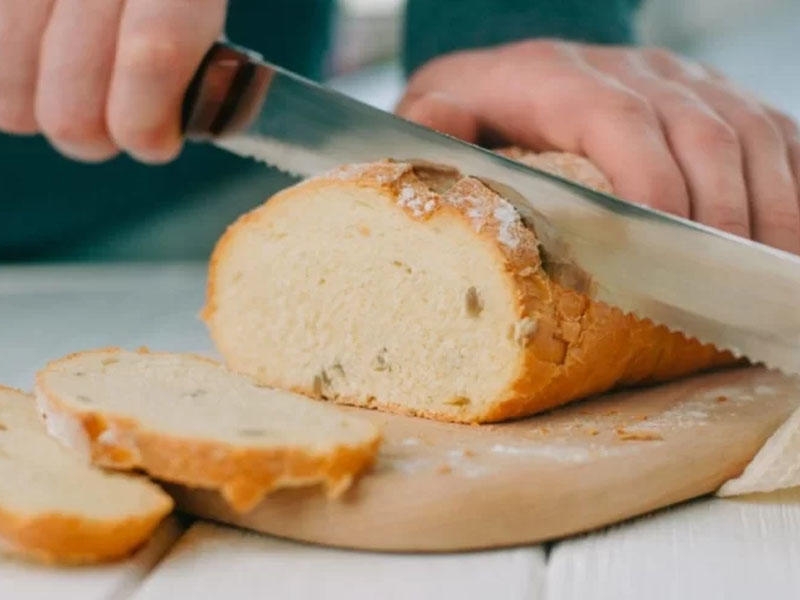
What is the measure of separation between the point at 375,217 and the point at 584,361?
0.39 meters

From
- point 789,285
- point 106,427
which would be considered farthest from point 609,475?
point 106,427

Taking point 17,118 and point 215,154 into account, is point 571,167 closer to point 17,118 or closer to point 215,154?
point 17,118

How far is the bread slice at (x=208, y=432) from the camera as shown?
1313mm

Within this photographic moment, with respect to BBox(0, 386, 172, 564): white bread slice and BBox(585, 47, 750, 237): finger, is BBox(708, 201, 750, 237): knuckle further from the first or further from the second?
BBox(0, 386, 172, 564): white bread slice

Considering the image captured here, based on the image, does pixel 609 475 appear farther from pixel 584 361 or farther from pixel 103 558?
pixel 103 558

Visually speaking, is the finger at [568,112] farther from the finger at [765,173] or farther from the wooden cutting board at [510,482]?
the wooden cutting board at [510,482]

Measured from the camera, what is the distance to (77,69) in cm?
180

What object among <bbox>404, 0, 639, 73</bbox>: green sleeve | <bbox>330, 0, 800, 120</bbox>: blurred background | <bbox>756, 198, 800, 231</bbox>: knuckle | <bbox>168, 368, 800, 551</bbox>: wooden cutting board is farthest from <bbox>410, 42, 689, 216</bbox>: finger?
<bbox>330, 0, 800, 120</bbox>: blurred background

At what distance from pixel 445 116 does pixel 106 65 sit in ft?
2.21

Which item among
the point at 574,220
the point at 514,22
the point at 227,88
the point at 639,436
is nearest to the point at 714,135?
the point at 574,220

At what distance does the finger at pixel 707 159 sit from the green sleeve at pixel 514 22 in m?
0.95

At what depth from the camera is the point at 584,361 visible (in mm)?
1706

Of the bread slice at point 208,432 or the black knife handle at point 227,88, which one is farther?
the black knife handle at point 227,88

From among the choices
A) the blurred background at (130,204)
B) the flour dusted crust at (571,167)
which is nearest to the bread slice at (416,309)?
the flour dusted crust at (571,167)
